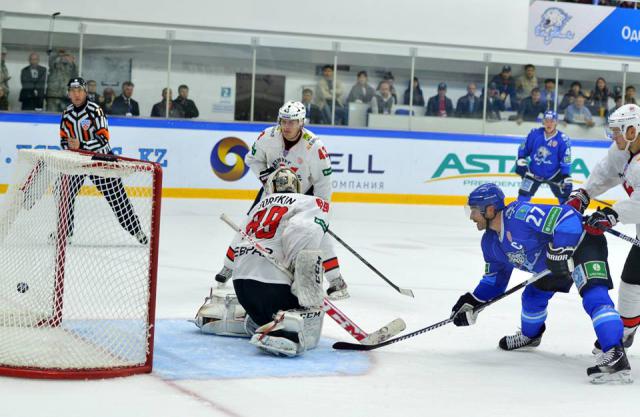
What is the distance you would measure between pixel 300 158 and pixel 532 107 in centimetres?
687

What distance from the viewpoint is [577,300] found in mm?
Result: 5262

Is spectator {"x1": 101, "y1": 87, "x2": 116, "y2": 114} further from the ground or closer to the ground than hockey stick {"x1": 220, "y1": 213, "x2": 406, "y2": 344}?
further from the ground

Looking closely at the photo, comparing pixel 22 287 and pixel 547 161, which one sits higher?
pixel 547 161

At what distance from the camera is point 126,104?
9.59 meters

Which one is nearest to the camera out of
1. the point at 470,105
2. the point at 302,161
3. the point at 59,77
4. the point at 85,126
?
the point at 302,161

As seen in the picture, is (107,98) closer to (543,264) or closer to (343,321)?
(343,321)

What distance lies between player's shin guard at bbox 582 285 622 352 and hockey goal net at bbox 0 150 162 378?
1.51 m

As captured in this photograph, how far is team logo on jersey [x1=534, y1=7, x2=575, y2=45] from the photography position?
38.2 feet

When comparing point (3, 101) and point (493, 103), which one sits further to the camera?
point (493, 103)

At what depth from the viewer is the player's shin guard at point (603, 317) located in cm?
334

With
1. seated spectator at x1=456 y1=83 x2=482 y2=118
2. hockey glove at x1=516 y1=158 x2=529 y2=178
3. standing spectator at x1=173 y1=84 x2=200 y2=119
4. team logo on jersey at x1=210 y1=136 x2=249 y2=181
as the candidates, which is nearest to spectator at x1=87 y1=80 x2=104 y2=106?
standing spectator at x1=173 y1=84 x2=200 y2=119

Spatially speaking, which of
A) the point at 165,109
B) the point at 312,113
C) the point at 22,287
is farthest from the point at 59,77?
the point at 22,287

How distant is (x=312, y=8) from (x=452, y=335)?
7219mm

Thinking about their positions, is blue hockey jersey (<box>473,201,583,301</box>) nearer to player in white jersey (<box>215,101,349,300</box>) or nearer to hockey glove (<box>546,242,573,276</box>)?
hockey glove (<box>546,242,573,276</box>)
